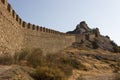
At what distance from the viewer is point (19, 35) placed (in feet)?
67.0

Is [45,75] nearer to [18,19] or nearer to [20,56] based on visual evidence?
[20,56]

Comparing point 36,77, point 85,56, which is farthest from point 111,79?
point 85,56

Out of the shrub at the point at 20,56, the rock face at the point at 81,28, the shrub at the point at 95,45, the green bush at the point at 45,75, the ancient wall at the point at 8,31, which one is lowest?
the green bush at the point at 45,75

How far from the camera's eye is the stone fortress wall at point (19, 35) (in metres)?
15.7

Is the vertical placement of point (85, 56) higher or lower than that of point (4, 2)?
lower

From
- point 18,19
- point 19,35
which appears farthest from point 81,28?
point 18,19

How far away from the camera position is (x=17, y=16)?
19.8 metres

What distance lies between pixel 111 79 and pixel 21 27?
755cm

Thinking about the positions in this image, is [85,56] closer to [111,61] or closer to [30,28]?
[111,61]

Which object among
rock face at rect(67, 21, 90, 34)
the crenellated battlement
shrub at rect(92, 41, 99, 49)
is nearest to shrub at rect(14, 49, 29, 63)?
the crenellated battlement

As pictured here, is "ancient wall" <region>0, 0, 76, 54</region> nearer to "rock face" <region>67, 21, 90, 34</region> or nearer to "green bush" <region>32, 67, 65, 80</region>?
"green bush" <region>32, 67, 65, 80</region>

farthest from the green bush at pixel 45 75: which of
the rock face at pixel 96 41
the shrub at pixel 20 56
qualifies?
the rock face at pixel 96 41

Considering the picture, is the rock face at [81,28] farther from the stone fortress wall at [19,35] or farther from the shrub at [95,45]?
the stone fortress wall at [19,35]

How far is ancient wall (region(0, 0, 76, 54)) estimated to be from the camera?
51.5ft
